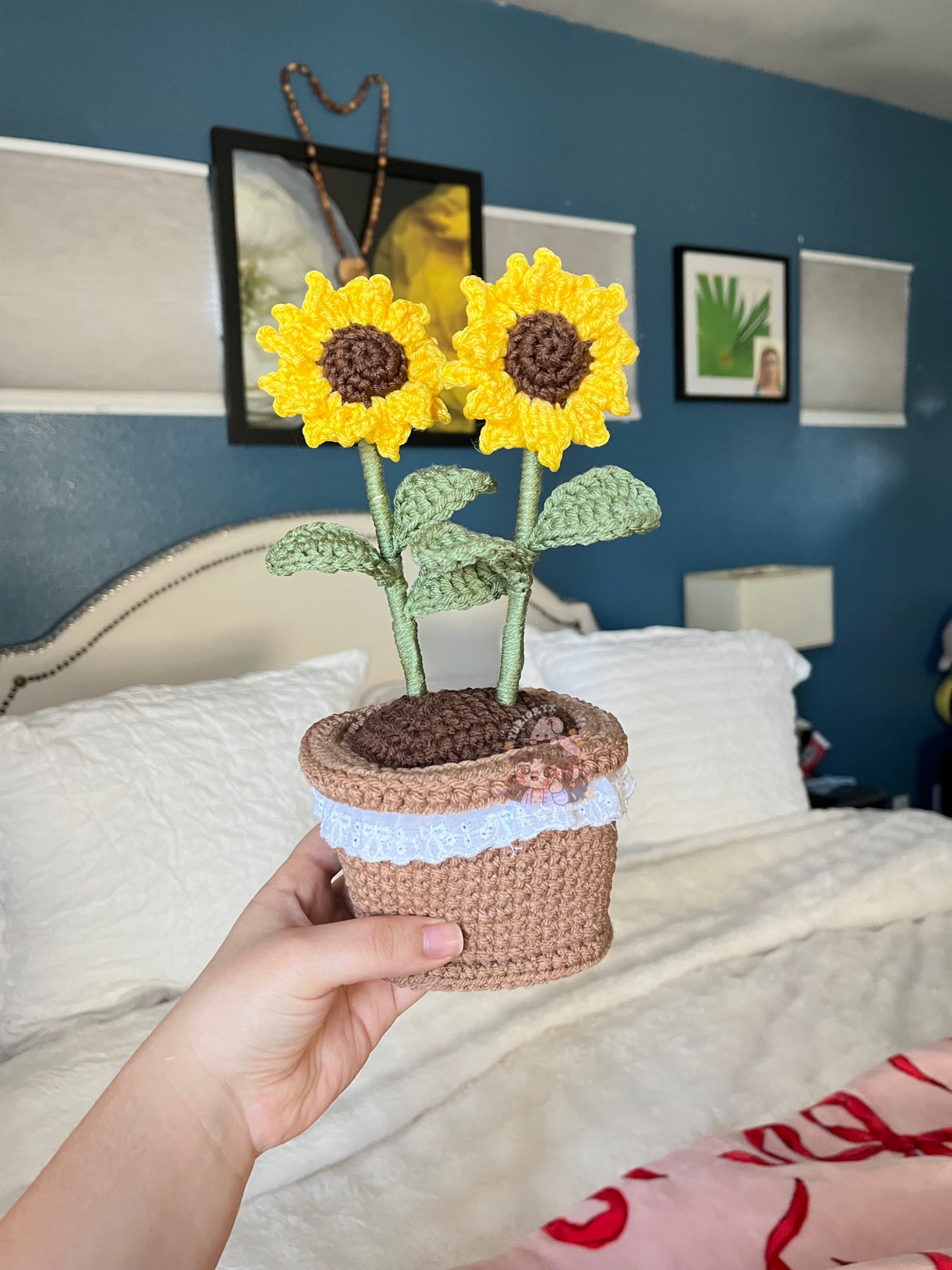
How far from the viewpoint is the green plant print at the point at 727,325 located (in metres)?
2.75

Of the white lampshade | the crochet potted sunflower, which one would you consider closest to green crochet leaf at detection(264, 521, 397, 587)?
the crochet potted sunflower

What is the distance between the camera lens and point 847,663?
10.6ft

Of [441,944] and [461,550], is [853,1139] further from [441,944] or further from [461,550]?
[461,550]

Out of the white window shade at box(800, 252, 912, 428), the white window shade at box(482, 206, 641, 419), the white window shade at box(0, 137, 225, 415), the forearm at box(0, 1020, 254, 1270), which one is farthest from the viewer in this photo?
the white window shade at box(800, 252, 912, 428)

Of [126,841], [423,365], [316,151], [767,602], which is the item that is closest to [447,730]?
[423,365]

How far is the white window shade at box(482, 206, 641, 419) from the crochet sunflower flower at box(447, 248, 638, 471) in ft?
5.71

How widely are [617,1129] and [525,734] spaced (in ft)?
2.06

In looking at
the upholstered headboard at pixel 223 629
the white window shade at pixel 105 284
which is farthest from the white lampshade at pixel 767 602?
the white window shade at pixel 105 284

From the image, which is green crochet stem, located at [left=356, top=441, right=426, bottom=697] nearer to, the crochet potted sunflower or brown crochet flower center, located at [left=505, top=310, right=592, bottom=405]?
the crochet potted sunflower

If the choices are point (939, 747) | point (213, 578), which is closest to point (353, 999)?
point (213, 578)

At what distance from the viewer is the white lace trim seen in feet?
2.14

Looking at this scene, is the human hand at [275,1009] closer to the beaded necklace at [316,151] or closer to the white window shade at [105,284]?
the white window shade at [105,284]

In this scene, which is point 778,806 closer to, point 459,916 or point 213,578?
point 213,578

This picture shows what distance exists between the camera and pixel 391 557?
75 cm
